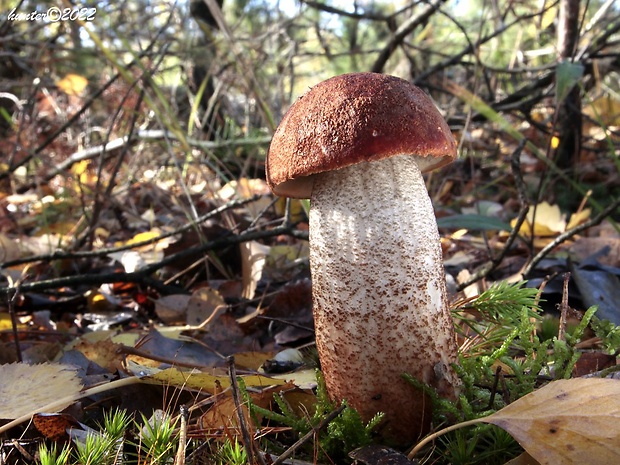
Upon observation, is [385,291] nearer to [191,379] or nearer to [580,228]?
[191,379]

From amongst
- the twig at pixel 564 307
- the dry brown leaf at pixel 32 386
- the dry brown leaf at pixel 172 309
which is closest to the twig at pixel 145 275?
the dry brown leaf at pixel 172 309

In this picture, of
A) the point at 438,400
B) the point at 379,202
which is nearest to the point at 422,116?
the point at 379,202

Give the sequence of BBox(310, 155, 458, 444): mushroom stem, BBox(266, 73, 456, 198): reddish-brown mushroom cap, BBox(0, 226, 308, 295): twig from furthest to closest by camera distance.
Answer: BBox(0, 226, 308, 295): twig, BBox(310, 155, 458, 444): mushroom stem, BBox(266, 73, 456, 198): reddish-brown mushroom cap

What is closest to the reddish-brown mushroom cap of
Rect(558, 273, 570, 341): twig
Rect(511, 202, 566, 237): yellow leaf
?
Rect(558, 273, 570, 341): twig

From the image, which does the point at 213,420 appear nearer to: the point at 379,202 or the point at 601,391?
the point at 379,202

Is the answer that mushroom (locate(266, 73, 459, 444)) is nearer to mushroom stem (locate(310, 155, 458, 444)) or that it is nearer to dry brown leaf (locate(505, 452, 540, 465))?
mushroom stem (locate(310, 155, 458, 444))
